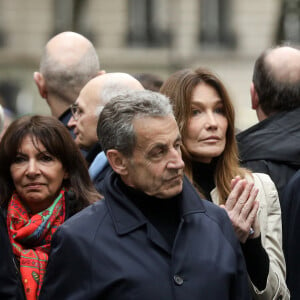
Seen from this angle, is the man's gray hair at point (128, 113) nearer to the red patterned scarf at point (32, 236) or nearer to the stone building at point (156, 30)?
the red patterned scarf at point (32, 236)

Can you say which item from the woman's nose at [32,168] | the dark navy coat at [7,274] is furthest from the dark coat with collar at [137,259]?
the woman's nose at [32,168]

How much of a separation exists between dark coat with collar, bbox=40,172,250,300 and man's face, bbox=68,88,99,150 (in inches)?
53.4

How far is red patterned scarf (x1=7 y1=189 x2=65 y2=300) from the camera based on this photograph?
4.79m

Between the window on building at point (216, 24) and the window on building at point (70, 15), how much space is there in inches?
130

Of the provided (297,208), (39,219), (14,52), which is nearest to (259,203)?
(297,208)

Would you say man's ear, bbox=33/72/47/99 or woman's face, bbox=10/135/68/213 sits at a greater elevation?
man's ear, bbox=33/72/47/99

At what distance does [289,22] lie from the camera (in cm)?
2727

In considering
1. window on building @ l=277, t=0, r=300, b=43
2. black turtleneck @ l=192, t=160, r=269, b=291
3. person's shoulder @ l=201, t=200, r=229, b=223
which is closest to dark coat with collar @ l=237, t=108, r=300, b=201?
black turtleneck @ l=192, t=160, r=269, b=291

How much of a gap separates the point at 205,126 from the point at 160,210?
3.41ft

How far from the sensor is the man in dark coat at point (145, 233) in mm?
4301

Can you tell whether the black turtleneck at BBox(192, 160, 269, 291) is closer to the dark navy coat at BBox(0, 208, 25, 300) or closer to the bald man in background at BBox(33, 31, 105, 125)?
the dark navy coat at BBox(0, 208, 25, 300)

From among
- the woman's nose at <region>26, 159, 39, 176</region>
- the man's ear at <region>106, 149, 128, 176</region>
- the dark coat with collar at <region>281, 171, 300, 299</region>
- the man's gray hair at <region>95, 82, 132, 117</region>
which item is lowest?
the dark coat with collar at <region>281, 171, 300, 299</region>

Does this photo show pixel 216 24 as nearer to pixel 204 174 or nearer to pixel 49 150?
pixel 204 174

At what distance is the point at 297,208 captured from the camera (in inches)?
205
